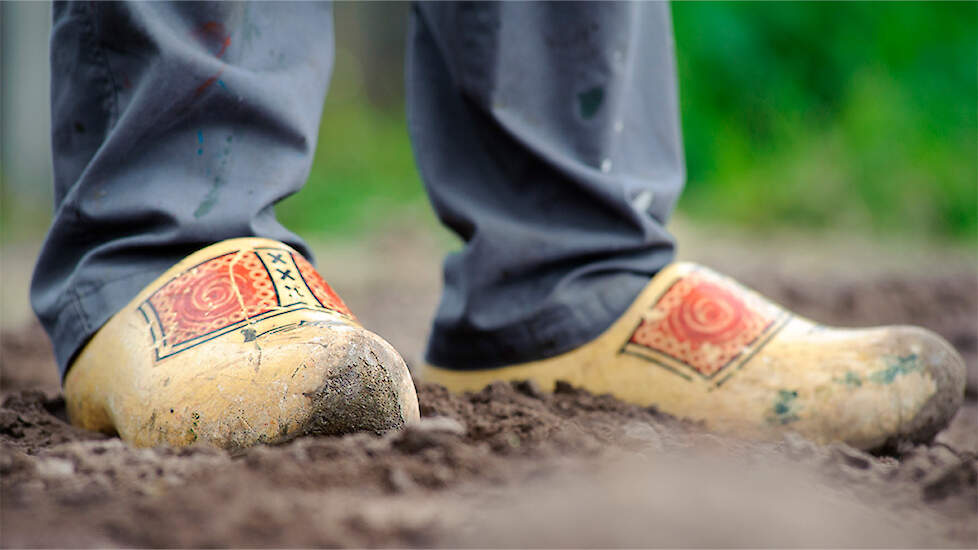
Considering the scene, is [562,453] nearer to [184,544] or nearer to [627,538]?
[627,538]

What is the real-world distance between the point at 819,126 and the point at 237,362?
3764 millimetres

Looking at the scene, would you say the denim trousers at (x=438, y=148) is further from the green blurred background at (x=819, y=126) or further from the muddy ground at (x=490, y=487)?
the green blurred background at (x=819, y=126)

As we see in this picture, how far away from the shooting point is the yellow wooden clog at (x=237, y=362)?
89cm

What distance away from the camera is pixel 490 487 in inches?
29.6

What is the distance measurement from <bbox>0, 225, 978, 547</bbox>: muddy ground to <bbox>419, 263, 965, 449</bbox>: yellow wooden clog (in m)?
0.05

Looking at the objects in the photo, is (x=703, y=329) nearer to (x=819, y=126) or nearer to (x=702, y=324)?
(x=702, y=324)

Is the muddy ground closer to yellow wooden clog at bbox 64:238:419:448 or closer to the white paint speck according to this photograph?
yellow wooden clog at bbox 64:238:419:448

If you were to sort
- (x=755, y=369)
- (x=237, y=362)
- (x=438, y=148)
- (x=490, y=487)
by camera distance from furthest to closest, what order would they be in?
(x=438, y=148)
(x=755, y=369)
(x=237, y=362)
(x=490, y=487)

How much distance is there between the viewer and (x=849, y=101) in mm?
4062

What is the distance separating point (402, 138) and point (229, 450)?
472cm

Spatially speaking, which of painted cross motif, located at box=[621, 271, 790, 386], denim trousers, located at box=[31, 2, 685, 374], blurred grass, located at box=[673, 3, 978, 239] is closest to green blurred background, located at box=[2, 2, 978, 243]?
blurred grass, located at box=[673, 3, 978, 239]

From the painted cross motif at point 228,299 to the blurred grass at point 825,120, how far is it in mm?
3353

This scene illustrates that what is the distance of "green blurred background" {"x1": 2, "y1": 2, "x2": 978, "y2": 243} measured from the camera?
12.8 feet

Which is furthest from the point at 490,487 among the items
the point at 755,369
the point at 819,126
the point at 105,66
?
the point at 819,126
